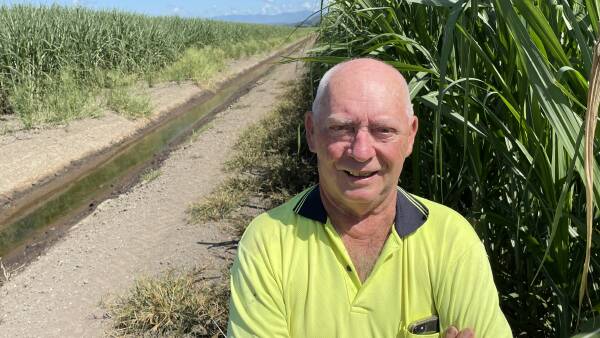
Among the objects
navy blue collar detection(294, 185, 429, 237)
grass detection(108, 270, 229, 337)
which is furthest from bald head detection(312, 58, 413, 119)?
grass detection(108, 270, 229, 337)

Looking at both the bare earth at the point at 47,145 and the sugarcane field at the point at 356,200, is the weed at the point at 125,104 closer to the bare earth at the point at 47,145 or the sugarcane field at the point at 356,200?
the bare earth at the point at 47,145

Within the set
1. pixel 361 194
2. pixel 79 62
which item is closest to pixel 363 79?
pixel 361 194

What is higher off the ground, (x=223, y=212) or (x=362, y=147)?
(x=362, y=147)

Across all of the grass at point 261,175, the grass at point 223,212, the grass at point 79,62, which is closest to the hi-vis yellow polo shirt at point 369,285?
the grass at point 223,212

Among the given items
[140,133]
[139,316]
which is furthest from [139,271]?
[140,133]

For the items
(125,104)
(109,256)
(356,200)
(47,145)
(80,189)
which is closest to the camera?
(356,200)

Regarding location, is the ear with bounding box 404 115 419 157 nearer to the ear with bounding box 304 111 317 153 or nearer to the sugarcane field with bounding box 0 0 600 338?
the sugarcane field with bounding box 0 0 600 338

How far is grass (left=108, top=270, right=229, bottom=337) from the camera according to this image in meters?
2.82

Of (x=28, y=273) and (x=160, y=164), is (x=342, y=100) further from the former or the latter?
(x=160, y=164)

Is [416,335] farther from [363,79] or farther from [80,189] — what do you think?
[80,189]

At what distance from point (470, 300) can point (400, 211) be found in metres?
0.25

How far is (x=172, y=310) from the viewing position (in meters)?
2.90

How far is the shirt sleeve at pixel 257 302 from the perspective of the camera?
1.16m

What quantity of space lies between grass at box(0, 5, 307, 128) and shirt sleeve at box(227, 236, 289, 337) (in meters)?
6.38
